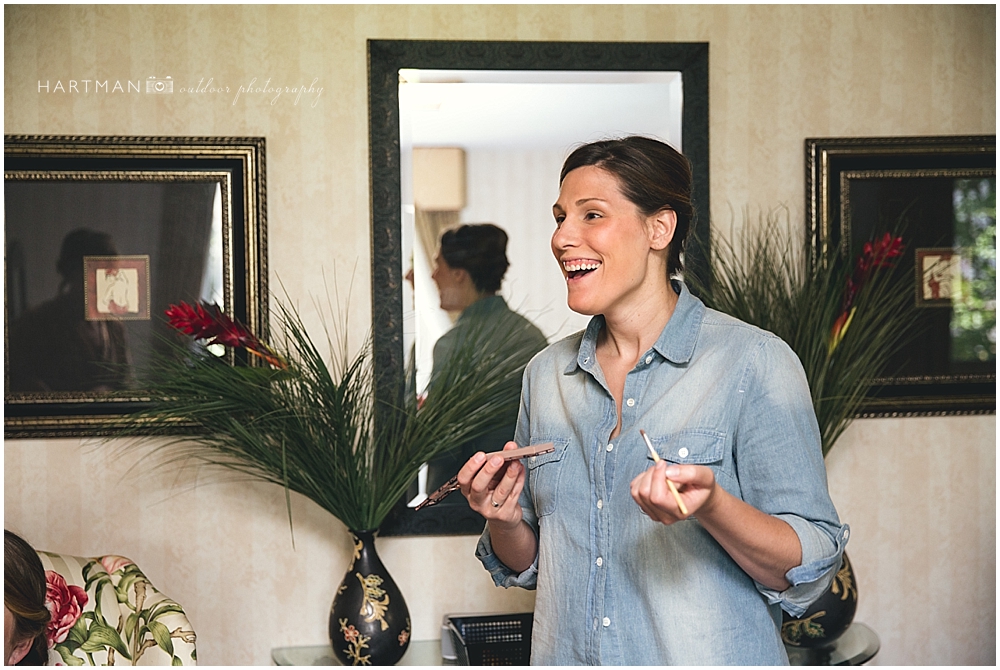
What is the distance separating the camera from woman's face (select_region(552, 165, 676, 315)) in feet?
4.38

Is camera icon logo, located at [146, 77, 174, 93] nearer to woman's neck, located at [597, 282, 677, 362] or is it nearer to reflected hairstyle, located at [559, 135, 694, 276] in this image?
reflected hairstyle, located at [559, 135, 694, 276]

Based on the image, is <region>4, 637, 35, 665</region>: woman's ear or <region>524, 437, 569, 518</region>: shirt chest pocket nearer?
<region>524, 437, 569, 518</region>: shirt chest pocket

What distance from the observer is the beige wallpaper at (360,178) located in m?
2.27

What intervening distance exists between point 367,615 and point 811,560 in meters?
1.18

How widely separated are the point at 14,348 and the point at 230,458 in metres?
0.56

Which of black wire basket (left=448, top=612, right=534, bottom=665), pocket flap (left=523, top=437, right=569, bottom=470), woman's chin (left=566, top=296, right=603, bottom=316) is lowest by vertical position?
black wire basket (left=448, top=612, right=534, bottom=665)

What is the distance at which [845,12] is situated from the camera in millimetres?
2420

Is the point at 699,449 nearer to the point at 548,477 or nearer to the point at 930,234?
the point at 548,477

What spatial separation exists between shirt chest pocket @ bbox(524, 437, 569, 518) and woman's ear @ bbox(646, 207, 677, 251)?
1.03 ft

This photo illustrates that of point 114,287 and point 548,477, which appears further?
point 114,287

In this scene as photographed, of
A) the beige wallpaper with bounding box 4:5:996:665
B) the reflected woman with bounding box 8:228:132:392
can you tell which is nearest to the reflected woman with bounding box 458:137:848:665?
the beige wallpaper with bounding box 4:5:996:665

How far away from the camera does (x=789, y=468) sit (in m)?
1.19

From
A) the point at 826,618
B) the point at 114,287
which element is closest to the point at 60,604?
the point at 114,287

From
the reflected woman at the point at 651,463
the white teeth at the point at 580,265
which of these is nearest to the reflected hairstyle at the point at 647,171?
the reflected woman at the point at 651,463
